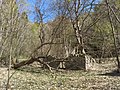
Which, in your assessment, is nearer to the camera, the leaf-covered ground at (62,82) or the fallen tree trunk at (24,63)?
the leaf-covered ground at (62,82)

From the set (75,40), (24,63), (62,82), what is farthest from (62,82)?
(75,40)

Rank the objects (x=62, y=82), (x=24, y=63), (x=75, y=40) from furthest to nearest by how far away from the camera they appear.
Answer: (x=75, y=40)
(x=24, y=63)
(x=62, y=82)

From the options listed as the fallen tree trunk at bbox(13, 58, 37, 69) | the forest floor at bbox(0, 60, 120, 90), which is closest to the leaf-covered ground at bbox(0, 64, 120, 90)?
the forest floor at bbox(0, 60, 120, 90)

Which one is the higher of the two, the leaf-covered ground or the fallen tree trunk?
the fallen tree trunk

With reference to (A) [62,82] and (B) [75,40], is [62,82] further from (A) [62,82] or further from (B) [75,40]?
(B) [75,40]

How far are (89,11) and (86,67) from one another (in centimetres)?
519

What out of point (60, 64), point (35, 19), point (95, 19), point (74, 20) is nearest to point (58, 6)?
point (74, 20)

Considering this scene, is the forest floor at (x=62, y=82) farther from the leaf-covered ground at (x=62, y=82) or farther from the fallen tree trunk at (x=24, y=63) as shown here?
the fallen tree trunk at (x=24, y=63)

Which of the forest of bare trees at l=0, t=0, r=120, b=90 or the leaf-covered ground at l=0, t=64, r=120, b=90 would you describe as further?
the forest of bare trees at l=0, t=0, r=120, b=90

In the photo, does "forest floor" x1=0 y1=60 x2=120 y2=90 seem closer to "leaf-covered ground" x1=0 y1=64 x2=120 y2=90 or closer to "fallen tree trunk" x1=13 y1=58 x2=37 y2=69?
"leaf-covered ground" x1=0 y1=64 x2=120 y2=90

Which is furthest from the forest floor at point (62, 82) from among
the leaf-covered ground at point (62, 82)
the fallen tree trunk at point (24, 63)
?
the fallen tree trunk at point (24, 63)

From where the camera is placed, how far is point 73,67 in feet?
63.9

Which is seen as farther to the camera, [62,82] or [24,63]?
[24,63]

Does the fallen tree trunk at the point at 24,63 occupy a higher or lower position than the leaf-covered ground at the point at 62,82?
higher
